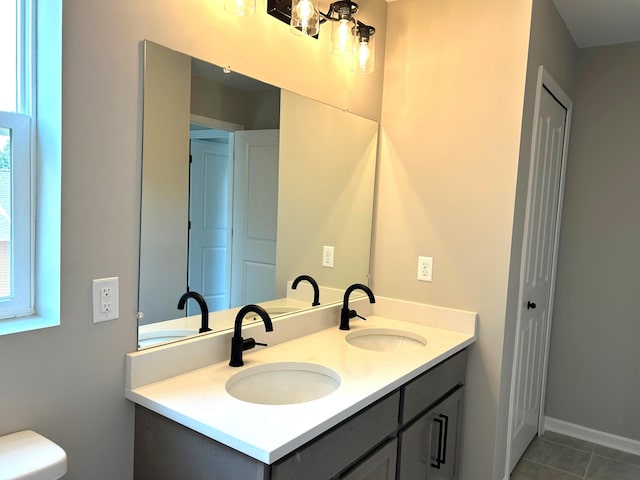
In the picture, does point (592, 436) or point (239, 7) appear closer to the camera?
point (239, 7)

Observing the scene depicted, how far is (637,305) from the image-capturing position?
2748 mm

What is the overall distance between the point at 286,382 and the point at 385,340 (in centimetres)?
71

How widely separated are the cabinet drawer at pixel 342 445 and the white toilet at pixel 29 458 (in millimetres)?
481

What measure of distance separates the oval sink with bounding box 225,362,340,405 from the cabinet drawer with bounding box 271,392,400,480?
171 millimetres

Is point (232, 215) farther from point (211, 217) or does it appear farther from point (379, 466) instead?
point (379, 466)

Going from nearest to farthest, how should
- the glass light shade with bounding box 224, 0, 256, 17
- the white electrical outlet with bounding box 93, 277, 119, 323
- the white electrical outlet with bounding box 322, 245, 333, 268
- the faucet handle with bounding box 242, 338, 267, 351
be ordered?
the white electrical outlet with bounding box 93, 277, 119, 323
the glass light shade with bounding box 224, 0, 256, 17
the faucet handle with bounding box 242, 338, 267, 351
the white electrical outlet with bounding box 322, 245, 333, 268

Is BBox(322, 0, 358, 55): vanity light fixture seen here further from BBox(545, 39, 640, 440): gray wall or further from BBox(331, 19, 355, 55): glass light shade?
BBox(545, 39, 640, 440): gray wall

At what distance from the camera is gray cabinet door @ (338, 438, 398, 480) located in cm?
138

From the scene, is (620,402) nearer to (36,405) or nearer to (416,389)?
(416,389)

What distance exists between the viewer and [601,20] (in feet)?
7.97

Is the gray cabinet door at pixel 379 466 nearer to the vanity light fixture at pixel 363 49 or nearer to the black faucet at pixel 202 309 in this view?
the black faucet at pixel 202 309

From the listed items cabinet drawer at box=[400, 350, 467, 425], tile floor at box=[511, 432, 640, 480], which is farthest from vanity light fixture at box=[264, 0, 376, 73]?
tile floor at box=[511, 432, 640, 480]

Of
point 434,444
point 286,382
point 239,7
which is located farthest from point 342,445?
point 239,7

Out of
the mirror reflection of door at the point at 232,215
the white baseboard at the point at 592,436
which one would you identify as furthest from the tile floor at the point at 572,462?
the mirror reflection of door at the point at 232,215
